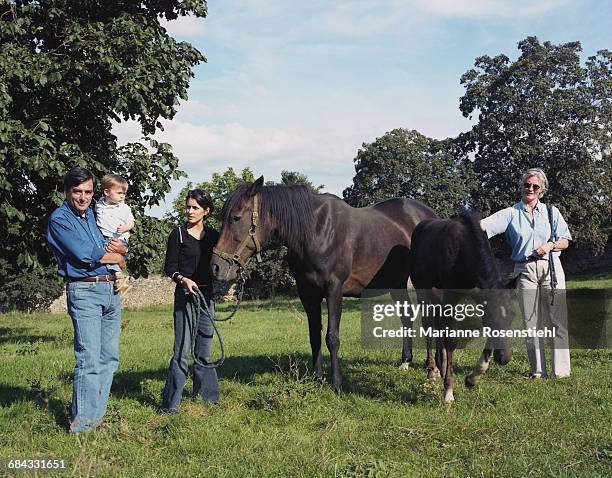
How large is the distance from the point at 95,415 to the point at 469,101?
902 inches

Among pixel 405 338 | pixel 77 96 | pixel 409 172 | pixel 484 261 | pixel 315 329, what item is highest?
pixel 409 172

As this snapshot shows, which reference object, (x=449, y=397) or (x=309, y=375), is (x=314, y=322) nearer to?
(x=309, y=375)

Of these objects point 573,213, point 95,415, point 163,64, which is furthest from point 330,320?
point 573,213

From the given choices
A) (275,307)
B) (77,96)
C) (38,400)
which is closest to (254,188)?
(38,400)

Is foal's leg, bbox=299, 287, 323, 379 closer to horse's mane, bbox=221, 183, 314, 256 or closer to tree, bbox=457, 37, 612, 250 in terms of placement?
horse's mane, bbox=221, 183, 314, 256

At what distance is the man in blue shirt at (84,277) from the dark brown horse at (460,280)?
3.26 meters

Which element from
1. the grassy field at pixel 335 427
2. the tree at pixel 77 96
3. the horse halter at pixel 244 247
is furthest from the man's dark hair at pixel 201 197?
the tree at pixel 77 96

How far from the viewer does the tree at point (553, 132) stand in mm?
22109

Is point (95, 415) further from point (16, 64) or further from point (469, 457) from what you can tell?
point (16, 64)

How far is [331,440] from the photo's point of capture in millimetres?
4379

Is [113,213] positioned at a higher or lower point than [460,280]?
higher

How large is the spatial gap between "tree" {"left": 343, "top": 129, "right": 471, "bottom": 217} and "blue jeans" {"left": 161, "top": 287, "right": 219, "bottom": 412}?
21.5 metres

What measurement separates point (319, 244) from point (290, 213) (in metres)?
0.50

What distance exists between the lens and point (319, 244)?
6.31m
